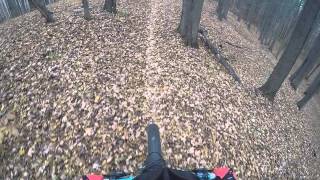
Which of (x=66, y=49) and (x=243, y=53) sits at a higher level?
(x=66, y=49)

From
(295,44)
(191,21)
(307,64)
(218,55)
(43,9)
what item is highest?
(43,9)

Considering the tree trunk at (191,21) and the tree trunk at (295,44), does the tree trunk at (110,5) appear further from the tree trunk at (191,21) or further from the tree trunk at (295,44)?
the tree trunk at (295,44)

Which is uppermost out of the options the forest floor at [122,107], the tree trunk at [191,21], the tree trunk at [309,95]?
the tree trunk at [191,21]

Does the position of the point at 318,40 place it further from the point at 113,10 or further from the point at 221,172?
the point at 221,172

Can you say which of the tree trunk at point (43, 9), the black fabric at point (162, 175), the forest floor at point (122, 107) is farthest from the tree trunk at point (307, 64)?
the black fabric at point (162, 175)

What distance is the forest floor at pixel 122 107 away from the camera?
21.5 ft

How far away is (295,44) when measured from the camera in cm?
1002

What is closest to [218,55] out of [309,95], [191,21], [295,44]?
[191,21]

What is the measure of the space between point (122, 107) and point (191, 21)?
5.66m

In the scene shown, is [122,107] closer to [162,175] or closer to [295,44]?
[162,175]

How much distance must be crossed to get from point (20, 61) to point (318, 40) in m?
17.2

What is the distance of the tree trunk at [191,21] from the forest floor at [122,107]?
18.7 inches

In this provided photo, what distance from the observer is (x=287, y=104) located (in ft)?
44.7

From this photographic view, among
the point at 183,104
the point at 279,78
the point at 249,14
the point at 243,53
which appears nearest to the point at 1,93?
the point at 183,104
